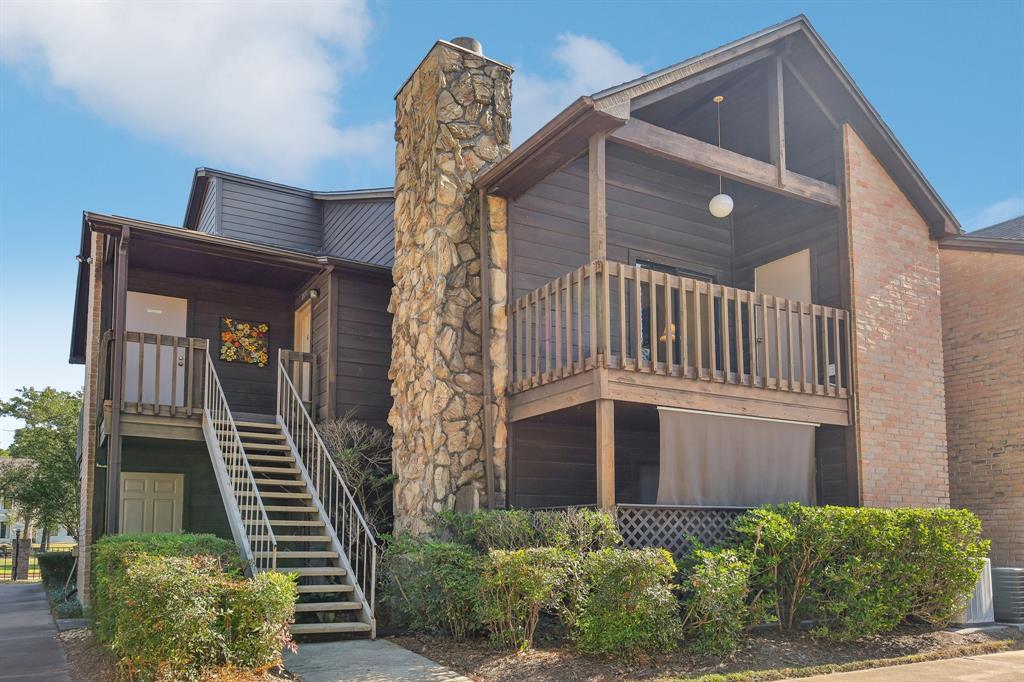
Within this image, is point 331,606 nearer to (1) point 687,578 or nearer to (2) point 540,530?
(2) point 540,530

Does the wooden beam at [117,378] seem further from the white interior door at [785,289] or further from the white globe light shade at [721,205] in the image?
the white interior door at [785,289]

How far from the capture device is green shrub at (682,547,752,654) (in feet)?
27.6

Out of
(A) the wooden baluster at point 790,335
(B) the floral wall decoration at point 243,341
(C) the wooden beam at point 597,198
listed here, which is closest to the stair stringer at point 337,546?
(B) the floral wall decoration at point 243,341

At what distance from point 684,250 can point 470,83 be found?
13.5 feet

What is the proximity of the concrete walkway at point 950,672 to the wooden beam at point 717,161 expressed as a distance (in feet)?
19.0

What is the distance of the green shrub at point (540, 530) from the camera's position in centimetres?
912

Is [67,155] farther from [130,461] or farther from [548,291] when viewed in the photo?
[548,291]

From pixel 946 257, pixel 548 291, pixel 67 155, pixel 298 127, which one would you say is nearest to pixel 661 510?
pixel 548 291

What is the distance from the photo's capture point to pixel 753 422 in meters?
11.1

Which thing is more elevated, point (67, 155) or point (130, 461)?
point (67, 155)

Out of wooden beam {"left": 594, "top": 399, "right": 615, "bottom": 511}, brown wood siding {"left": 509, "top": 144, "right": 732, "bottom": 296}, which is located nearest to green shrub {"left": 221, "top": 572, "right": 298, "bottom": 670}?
wooden beam {"left": 594, "top": 399, "right": 615, "bottom": 511}

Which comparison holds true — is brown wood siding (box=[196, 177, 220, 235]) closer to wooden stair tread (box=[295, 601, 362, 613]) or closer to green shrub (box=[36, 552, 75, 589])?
green shrub (box=[36, 552, 75, 589])

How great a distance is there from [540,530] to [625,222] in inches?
219

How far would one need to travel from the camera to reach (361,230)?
17625 millimetres
